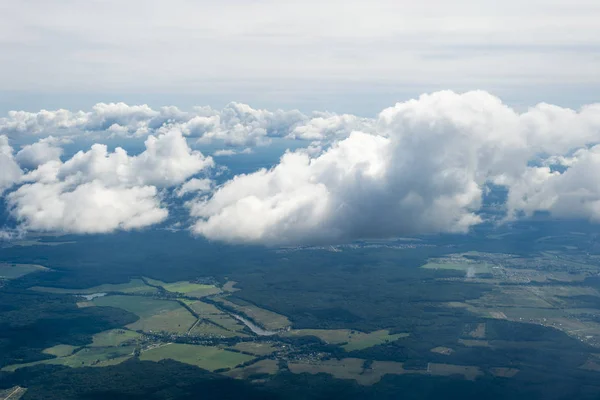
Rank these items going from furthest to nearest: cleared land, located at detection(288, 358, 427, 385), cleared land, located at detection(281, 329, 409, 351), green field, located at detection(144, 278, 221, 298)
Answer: green field, located at detection(144, 278, 221, 298)
cleared land, located at detection(281, 329, 409, 351)
cleared land, located at detection(288, 358, 427, 385)

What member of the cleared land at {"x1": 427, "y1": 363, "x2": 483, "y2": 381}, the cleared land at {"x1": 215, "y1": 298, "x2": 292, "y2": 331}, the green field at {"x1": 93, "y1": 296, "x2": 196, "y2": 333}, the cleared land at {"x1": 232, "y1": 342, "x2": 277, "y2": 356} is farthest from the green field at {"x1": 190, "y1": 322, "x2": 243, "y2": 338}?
the cleared land at {"x1": 427, "y1": 363, "x2": 483, "y2": 381}

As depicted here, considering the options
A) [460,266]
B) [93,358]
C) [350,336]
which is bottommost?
[93,358]

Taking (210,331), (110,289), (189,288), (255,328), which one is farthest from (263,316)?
(110,289)

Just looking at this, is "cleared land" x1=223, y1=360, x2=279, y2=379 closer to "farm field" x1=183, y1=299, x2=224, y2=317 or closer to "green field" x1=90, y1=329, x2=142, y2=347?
"green field" x1=90, y1=329, x2=142, y2=347

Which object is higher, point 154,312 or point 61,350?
point 154,312

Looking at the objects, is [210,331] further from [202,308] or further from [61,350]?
[61,350]

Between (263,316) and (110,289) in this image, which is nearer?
(263,316)

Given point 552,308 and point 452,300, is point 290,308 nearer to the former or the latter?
point 452,300
